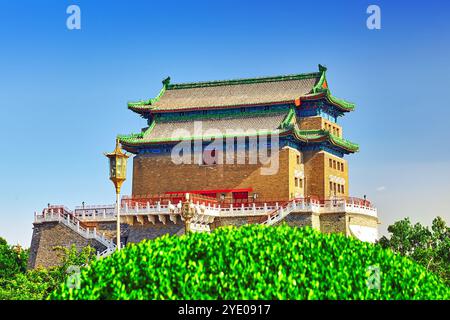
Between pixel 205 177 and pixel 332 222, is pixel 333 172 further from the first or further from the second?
pixel 205 177

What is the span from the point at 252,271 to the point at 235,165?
1684 inches

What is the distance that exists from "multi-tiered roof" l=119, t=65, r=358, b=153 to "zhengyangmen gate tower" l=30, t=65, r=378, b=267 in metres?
0.08

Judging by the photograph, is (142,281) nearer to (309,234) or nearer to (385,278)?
(309,234)

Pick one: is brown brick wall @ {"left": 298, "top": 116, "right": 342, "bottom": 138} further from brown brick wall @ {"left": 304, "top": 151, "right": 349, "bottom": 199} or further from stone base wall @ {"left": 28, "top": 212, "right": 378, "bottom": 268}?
stone base wall @ {"left": 28, "top": 212, "right": 378, "bottom": 268}

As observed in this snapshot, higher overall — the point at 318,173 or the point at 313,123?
the point at 313,123

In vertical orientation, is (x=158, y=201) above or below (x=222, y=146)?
below

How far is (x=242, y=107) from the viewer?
61750 mm

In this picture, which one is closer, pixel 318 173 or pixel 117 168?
pixel 117 168

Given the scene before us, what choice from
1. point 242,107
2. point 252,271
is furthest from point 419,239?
point 252,271

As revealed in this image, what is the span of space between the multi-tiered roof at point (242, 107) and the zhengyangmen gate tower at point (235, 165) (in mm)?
81

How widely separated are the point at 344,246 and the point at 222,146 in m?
42.4

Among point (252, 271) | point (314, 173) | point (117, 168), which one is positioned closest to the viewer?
point (252, 271)

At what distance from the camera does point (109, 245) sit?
2067 inches
